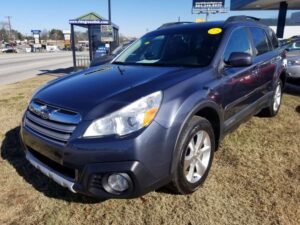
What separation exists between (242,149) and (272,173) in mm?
721

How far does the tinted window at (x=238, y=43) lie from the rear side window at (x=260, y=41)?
1.09 ft

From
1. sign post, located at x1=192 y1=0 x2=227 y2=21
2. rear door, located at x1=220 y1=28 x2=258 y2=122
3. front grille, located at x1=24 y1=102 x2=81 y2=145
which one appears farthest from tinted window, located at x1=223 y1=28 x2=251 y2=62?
sign post, located at x1=192 y1=0 x2=227 y2=21

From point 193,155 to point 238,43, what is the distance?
1808mm

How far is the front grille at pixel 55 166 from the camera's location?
2668mm

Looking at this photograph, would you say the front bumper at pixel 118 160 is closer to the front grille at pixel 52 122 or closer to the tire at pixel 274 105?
the front grille at pixel 52 122

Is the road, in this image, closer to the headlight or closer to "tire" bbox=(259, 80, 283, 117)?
"tire" bbox=(259, 80, 283, 117)

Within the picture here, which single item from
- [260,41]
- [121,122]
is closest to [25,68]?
[260,41]

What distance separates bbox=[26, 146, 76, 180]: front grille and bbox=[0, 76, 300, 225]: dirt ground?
0.45m

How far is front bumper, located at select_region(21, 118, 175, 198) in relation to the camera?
241 cm

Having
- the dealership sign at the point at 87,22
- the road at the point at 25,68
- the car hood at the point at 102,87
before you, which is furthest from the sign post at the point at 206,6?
the car hood at the point at 102,87

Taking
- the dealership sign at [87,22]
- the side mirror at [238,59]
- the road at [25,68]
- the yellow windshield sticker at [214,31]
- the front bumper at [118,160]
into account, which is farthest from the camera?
the road at [25,68]

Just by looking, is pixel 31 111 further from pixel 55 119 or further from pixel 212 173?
pixel 212 173

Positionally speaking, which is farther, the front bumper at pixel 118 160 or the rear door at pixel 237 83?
the rear door at pixel 237 83

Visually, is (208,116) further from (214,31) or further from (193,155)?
(214,31)
